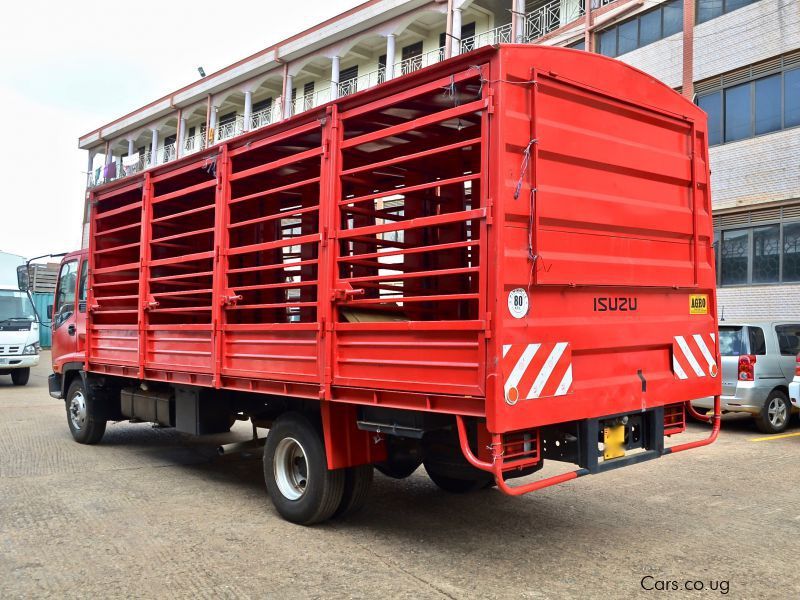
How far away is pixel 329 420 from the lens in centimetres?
505

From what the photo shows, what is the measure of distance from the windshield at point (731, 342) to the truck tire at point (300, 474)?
23.4ft

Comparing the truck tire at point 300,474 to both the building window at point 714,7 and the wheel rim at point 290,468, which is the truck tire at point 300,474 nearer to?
the wheel rim at point 290,468

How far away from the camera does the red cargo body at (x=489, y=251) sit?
4156mm

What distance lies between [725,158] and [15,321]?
17466 mm

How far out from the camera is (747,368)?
393 inches

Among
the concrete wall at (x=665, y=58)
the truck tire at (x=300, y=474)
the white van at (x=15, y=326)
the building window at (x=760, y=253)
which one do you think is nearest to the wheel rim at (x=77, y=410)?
the truck tire at (x=300, y=474)

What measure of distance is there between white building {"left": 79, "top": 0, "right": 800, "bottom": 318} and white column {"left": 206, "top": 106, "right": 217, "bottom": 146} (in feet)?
22.2

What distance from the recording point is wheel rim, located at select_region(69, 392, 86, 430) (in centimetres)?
879

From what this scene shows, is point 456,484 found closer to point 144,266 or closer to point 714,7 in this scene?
point 144,266

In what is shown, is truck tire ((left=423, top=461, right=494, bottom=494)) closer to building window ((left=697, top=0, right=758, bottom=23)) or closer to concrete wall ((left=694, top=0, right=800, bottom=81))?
concrete wall ((left=694, top=0, right=800, bottom=81))

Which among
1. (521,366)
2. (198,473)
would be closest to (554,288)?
(521,366)

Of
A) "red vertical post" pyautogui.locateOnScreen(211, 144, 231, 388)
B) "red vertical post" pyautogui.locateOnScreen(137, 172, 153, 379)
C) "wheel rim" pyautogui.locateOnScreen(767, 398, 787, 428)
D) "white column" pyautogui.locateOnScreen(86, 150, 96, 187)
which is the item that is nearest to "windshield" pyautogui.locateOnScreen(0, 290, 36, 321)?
"red vertical post" pyautogui.locateOnScreen(137, 172, 153, 379)

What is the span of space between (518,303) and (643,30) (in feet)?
54.5

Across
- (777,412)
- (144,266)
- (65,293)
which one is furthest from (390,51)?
(144,266)
